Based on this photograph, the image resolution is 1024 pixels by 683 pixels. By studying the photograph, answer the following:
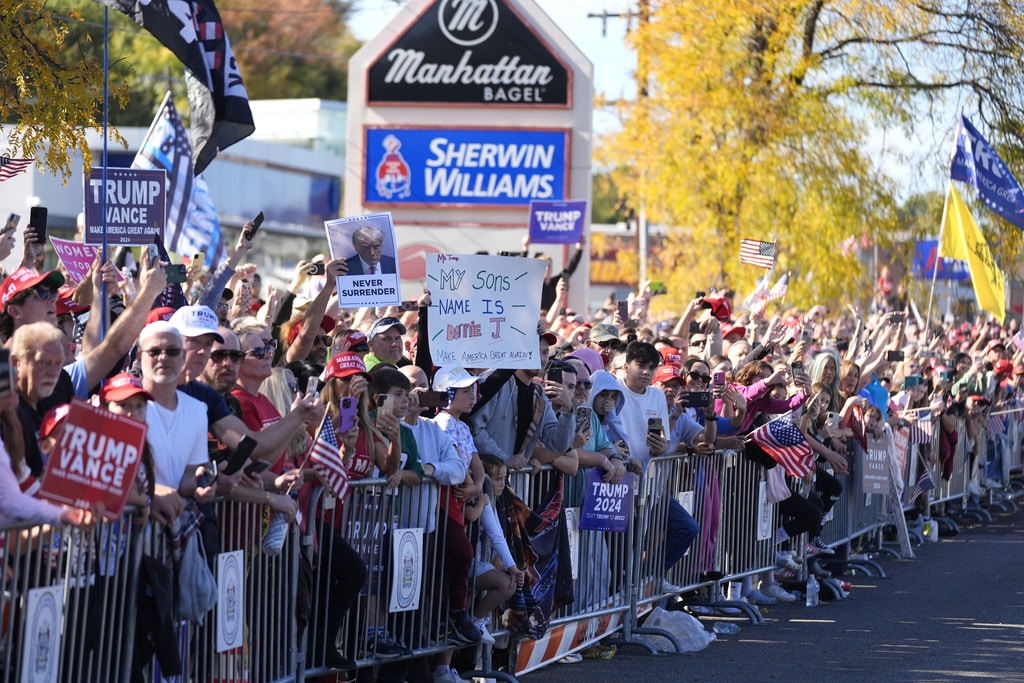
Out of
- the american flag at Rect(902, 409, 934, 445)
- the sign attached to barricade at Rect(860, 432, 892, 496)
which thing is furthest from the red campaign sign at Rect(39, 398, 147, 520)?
the american flag at Rect(902, 409, 934, 445)

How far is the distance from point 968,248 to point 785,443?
9.53 meters

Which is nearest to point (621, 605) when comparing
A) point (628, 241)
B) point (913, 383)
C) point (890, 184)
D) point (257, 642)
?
point (257, 642)

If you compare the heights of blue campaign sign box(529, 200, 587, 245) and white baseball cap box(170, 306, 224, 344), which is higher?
blue campaign sign box(529, 200, 587, 245)

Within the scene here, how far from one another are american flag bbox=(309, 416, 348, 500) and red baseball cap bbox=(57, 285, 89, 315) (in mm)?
1709

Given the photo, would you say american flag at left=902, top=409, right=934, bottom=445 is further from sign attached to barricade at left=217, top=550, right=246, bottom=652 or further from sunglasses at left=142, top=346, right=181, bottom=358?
sunglasses at left=142, top=346, right=181, bottom=358

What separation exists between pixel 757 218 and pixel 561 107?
3.88 metres

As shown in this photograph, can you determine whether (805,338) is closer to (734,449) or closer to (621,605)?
(734,449)

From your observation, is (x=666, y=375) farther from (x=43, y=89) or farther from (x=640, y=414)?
(x=43, y=89)

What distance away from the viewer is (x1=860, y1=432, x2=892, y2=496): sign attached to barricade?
48.6 ft

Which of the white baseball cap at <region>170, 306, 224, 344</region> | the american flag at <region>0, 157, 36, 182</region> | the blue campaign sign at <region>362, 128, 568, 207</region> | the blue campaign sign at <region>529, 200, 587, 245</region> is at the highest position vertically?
the blue campaign sign at <region>362, 128, 568, 207</region>

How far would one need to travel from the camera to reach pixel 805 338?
16.8 m

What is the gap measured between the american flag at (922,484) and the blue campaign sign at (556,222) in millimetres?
5055

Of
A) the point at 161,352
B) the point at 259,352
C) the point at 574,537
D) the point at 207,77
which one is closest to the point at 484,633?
the point at 574,537

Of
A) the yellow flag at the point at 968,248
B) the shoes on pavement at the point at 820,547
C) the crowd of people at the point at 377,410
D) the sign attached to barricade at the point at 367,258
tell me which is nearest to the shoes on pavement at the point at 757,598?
the crowd of people at the point at 377,410
